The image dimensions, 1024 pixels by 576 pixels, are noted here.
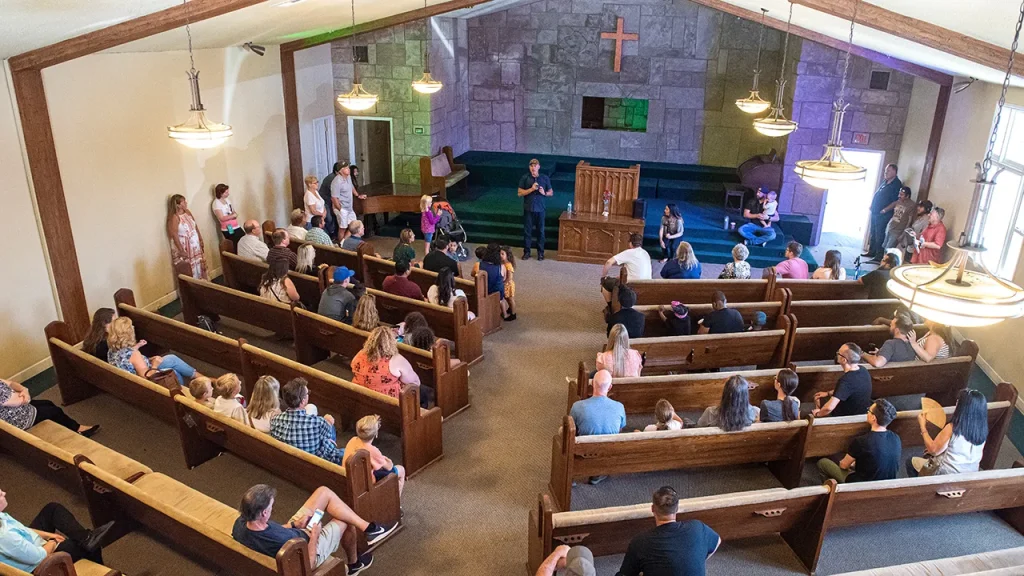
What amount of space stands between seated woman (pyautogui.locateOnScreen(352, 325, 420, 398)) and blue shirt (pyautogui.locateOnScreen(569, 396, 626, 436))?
1.18m

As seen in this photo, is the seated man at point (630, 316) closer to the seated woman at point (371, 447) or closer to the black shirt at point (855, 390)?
the black shirt at point (855, 390)

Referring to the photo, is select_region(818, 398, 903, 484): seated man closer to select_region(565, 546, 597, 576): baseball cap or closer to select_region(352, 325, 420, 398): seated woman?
select_region(565, 546, 597, 576): baseball cap

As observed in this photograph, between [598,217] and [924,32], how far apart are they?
495cm

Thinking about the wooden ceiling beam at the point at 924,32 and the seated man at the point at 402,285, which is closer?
the wooden ceiling beam at the point at 924,32

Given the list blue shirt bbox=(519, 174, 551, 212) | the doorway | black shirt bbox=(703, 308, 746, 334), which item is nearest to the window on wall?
black shirt bbox=(703, 308, 746, 334)

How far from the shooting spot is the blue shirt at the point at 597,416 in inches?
184

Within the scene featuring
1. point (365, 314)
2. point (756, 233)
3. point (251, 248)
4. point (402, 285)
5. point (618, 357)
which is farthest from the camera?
point (756, 233)

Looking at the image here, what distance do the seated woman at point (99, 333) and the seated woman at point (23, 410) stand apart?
60cm

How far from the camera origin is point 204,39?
7699mm

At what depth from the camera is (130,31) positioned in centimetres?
539

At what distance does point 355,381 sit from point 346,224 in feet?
15.7

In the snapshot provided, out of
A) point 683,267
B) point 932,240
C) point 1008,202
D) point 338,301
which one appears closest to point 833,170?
point 683,267

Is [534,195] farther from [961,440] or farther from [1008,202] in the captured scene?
[961,440]

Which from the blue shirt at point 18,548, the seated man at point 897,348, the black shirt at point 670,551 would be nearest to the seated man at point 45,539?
the blue shirt at point 18,548
